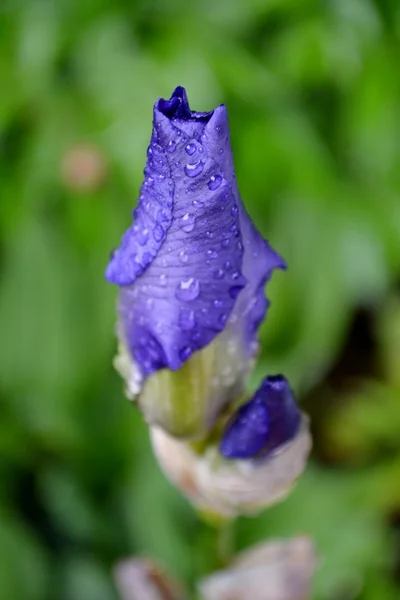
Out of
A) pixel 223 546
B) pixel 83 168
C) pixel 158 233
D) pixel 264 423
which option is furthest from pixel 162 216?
pixel 83 168

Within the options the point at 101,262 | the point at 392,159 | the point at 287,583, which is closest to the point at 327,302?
the point at 392,159

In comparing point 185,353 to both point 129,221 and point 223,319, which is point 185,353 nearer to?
point 223,319

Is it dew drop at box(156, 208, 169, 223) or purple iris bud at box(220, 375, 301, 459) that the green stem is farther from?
dew drop at box(156, 208, 169, 223)

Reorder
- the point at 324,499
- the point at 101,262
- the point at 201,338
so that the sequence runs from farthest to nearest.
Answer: the point at 101,262
the point at 324,499
the point at 201,338

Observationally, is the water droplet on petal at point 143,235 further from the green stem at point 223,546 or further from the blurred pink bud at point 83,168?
the blurred pink bud at point 83,168

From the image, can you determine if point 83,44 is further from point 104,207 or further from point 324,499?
point 324,499

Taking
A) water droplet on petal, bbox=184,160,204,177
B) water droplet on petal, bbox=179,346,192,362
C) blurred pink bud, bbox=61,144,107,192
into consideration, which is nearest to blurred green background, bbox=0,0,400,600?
blurred pink bud, bbox=61,144,107,192
